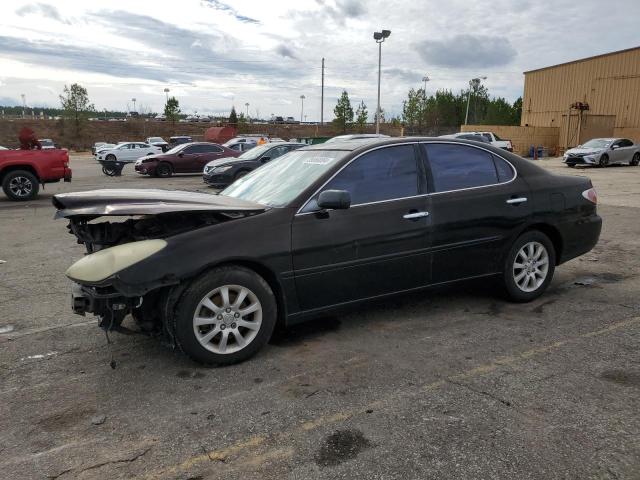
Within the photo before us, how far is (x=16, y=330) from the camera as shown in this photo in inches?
181

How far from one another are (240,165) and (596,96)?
3169 centimetres

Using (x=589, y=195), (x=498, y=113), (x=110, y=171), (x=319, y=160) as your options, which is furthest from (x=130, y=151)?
(x=498, y=113)

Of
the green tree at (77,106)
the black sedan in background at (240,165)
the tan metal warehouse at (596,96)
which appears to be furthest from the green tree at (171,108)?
the black sedan in background at (240,165)

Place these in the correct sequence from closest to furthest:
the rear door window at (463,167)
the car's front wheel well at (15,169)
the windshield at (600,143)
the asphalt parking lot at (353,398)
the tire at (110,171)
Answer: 1. the asphalt parking lot at (353,398)
2. the rear door window at (463,167)
3. the car's front wheel well at (15,169)
4. the tire at (110,171)
5. the windshield at (600,143)

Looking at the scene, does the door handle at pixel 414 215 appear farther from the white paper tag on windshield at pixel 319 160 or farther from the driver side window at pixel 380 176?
the white paper tag on windshield at pixel 319 160

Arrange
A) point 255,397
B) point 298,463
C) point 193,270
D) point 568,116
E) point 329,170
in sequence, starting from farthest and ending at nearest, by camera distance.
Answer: point 568,116, point 329,170, point 193,270, point 255,397, point 298,463

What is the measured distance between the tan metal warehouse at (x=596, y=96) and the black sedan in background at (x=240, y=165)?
86.6 ft

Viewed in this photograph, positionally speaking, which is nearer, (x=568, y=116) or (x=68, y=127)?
(x=568, y=116)

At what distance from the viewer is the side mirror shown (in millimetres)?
3811

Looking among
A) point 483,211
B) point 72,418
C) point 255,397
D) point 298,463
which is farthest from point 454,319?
point 72,418

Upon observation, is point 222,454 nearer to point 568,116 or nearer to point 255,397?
point 255,397

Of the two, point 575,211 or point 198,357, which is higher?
point 575,211

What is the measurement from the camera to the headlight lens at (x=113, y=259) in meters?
3.42

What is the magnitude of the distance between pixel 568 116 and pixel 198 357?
38.2 metres
